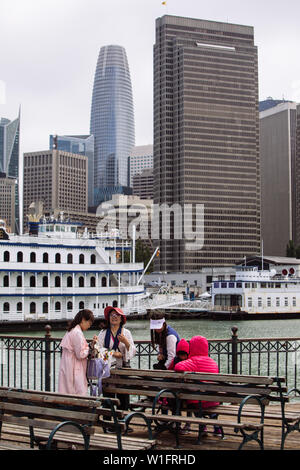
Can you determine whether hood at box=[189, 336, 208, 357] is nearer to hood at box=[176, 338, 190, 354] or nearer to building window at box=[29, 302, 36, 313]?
hood at box=[176, 338, 190, 354]

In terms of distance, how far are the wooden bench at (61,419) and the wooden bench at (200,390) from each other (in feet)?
3.81

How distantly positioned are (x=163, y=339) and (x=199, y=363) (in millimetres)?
928

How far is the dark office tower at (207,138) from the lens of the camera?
500 ft

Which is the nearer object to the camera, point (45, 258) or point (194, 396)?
point (194, 396)

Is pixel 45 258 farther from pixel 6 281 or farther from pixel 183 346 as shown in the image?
pixel 183 346

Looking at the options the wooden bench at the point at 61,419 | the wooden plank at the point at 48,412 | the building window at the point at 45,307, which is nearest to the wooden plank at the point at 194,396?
the wooden bench at the point at 61,419

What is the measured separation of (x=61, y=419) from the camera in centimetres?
738

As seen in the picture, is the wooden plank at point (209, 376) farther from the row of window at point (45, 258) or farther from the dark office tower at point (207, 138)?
the dark office tower at point (207, 138)

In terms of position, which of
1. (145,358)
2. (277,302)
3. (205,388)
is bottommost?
(145,358)

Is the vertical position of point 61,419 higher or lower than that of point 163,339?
lower

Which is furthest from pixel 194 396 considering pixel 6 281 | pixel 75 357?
pixel 6 281

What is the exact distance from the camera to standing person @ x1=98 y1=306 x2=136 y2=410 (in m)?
10.3
